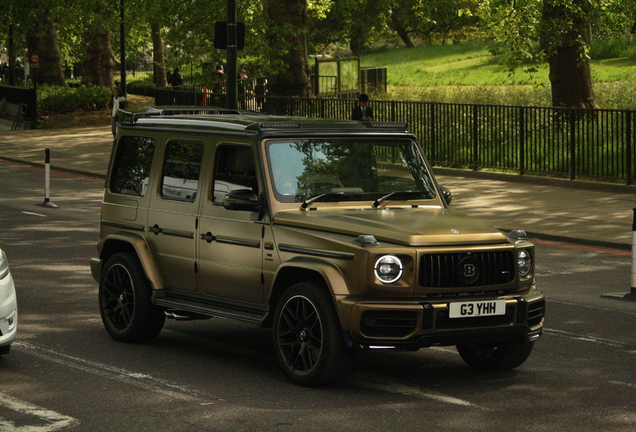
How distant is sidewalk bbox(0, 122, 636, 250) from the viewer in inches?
670

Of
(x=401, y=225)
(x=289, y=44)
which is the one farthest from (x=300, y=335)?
(x=289, y=44)

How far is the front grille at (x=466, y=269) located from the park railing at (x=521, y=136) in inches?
577

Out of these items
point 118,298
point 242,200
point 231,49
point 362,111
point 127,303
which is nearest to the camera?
point 242,200

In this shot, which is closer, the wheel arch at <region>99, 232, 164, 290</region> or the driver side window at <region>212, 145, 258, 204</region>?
the driver side window at <region>212, 145, 258, 204</region>

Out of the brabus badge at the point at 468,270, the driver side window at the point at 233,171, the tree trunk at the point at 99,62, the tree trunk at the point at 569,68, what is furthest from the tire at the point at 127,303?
the tree trunk at the point at 99,62

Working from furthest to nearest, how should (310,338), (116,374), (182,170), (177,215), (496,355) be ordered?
1. (182,170)
2. (177,215)
3. (496,355)
4. (116,374)
5. (310,338)

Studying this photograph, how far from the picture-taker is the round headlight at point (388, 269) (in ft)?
24.2

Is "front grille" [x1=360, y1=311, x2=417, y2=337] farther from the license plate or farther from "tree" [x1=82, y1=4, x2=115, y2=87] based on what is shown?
"tree" [x1=82, y1=4, x2=115, y2=87]

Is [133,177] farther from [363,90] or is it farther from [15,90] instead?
[15,90]

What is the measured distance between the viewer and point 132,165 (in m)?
9.78

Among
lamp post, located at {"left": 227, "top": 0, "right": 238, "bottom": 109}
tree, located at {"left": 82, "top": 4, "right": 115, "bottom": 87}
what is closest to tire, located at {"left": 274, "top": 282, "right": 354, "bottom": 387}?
lamp post, located at {"left": 227, "top": 0, "right": 238, "bottom": 109}

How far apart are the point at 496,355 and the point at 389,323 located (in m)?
1.37

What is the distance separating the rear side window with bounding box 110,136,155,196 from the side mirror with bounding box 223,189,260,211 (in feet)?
4.93

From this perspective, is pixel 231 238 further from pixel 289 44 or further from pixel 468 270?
pixel 289 44
